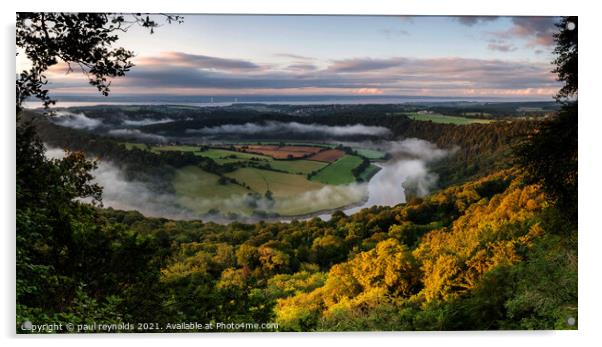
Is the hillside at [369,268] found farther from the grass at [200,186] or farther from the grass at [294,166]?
the grass at [294,166]

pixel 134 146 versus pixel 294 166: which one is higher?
pixel 134 146

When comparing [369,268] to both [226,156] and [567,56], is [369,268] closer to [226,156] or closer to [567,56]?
[226,156]

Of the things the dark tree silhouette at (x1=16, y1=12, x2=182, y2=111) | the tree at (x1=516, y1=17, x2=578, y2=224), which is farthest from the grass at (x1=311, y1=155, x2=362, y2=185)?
the dark tree silhouette at (x1=16, y1=12, x2=182, y2=111)

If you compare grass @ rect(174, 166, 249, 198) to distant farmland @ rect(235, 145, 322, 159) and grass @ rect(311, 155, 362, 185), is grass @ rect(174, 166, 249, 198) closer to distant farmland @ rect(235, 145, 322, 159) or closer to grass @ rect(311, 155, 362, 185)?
distant farmland @ rect(235, 145, 322, 159)

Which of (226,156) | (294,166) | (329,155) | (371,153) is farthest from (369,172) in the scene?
(226,156)

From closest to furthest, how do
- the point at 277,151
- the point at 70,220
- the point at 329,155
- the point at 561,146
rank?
the point at 70,220 → the point at 561,146 → the point at 277,151 → the point at 329,155
